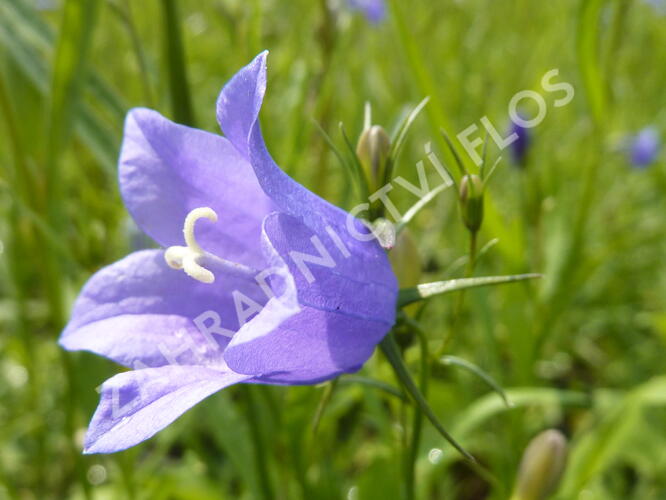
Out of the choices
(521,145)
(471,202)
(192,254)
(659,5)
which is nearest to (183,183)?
(192,254)


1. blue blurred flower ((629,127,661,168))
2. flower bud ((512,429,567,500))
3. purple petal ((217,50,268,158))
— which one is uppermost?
purple petal ((217,50,268,158))

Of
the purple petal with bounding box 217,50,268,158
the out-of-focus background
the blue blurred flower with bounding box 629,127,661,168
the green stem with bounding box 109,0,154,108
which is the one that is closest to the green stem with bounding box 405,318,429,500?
the out-of-focus background

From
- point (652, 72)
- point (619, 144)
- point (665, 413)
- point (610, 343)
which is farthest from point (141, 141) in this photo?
point (652, 72)

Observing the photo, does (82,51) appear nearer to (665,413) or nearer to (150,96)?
(150,96)

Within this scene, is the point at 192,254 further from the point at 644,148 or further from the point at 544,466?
the point at 644,148

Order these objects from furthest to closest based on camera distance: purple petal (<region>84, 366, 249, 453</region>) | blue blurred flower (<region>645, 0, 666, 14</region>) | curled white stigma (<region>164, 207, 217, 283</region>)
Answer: blue blurred flower (<region>645, 0, 666, 14</region>) < curled white stigma (<region>164, 207, 217, 283</region>) < purple petal (<region>84, 366, 249, 453</region>)

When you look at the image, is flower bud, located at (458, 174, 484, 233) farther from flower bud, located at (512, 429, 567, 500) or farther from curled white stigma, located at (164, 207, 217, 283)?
flower bud, located at (512, 429, 567, 500)

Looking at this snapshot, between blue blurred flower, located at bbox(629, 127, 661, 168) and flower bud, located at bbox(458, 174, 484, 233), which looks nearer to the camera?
flower bud, located at bbox(458, 174, 484, 233)

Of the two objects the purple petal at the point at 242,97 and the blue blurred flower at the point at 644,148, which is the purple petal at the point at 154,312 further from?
the blue blurred flower at the point at 644,148
